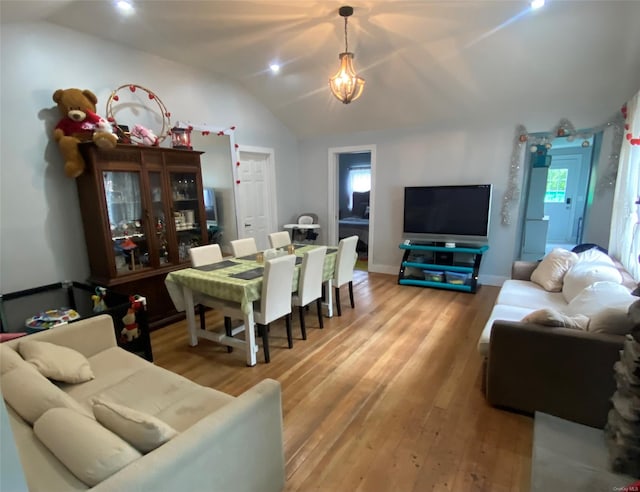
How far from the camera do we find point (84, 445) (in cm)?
103

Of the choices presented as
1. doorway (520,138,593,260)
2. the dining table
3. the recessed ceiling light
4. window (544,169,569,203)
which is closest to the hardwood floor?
the dining table

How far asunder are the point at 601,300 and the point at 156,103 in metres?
4.51

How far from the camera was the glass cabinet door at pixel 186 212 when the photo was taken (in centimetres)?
379

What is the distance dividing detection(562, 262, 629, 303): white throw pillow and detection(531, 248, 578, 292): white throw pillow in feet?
0.35

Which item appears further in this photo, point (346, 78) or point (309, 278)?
point (309, 278)

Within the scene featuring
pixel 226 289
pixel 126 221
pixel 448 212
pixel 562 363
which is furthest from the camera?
pixel 448 212

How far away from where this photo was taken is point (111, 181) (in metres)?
3.21

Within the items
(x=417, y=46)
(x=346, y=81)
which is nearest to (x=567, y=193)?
(x=417, y=46)

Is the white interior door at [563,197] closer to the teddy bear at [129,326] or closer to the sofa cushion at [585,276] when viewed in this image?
the sofa cushion at [585,276]

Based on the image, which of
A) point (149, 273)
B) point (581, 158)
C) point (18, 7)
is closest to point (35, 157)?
point (18, 7)

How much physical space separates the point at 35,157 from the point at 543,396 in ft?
14.2

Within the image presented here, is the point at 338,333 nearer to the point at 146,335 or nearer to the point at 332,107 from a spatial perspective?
the point at 146,335

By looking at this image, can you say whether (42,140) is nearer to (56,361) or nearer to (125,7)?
(125,7)

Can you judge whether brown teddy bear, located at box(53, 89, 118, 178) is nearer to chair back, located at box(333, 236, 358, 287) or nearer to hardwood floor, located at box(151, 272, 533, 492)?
hardwood floor, located at box(151, 272, 533, 492)
